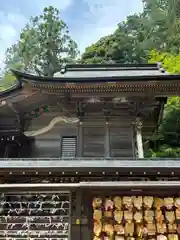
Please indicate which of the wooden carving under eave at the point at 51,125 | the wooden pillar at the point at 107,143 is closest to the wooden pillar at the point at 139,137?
the wooden pillar at the point at 107,143

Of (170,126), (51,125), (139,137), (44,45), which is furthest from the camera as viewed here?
(44,45)

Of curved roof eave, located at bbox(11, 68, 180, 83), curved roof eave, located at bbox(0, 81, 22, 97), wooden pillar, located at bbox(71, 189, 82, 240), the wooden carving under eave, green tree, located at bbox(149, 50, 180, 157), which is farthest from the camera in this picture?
green tree, located at bbox(149, 50, 180, 157)

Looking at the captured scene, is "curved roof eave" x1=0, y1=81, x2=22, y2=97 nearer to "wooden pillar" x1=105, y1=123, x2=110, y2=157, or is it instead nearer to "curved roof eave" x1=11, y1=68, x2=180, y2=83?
"curved roof eave" x1=11, y1=68, x2=180, y2=83

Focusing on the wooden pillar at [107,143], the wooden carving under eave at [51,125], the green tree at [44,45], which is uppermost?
the green tree at [44,45]

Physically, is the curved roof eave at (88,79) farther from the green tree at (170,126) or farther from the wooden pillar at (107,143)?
the green tree at (170,126)

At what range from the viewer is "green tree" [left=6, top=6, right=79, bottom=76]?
34375 millimetres

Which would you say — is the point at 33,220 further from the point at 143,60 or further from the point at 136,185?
the point at 143,60

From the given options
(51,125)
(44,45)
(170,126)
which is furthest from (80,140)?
(44,45)

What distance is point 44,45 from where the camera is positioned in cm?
3472

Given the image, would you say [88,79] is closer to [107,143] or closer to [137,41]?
[107,143]

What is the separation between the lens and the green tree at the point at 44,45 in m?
34.4

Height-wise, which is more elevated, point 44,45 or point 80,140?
point 44,45

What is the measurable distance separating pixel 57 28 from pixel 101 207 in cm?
3121

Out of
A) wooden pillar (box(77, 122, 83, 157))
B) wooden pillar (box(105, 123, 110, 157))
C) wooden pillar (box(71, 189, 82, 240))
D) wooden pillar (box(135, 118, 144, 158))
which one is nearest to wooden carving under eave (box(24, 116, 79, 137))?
wooden pillar (box(77, 122, 83, 157))
